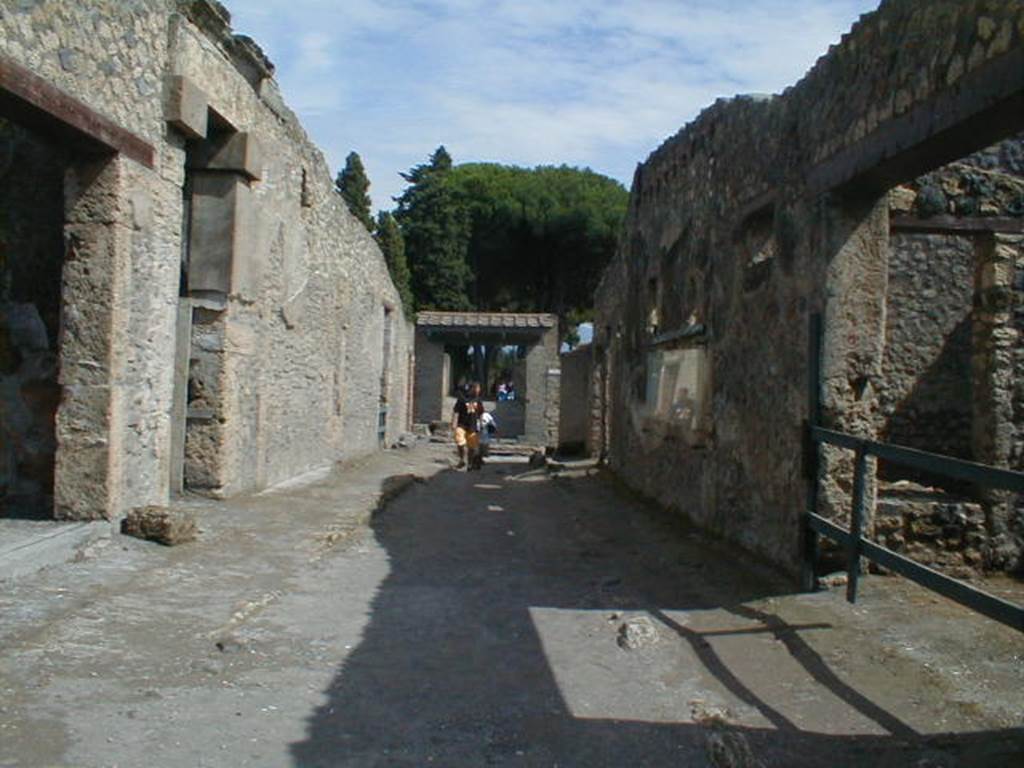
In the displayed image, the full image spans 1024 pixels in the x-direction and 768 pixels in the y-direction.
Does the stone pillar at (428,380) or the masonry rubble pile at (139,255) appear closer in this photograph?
the masonry rubble pile at (139,255)

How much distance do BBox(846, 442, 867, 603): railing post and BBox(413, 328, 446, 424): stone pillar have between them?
81.3 ft

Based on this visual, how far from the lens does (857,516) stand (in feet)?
17.4

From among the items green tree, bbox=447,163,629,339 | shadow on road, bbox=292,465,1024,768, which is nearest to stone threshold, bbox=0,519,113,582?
shadow on road, bbox=292,465,1024,768

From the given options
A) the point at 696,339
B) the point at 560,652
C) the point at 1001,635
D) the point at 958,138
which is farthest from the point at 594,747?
the point at 696,339

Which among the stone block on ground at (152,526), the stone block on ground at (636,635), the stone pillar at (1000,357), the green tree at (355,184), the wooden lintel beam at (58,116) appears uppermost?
the green tree at (355,184)

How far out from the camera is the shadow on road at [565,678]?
3686 mm

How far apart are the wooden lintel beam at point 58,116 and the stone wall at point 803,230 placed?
168 inches

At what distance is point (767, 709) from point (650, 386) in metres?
7.40

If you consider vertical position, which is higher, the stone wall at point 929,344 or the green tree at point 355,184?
the green tree at point 355,184

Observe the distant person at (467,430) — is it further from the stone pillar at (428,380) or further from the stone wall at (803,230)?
the stone pillar at (428,380)

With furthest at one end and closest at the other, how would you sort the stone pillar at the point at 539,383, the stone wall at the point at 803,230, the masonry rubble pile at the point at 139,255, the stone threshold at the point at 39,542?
1. the stone pillar at the point at 539,383
2. the masonry rubble pile at the point at 139,255
3. the stone threshold at the point at 39,542
4. the stone wall at the point at 803,230

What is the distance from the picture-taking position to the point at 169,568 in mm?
6320

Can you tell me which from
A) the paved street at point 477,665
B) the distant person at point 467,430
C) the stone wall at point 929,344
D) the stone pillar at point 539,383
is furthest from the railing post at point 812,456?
the stone pillar at point 539,383

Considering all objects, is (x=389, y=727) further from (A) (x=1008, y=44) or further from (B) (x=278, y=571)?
(A) (x=1008, y=44)
